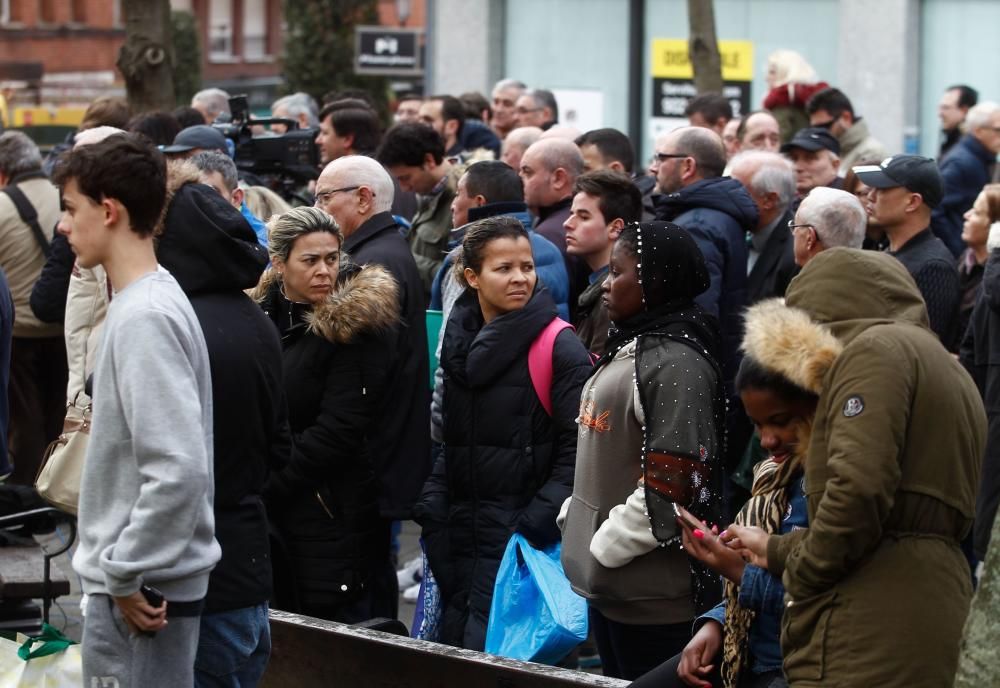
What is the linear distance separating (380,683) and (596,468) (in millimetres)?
1170

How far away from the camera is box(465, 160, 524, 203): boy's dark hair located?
735 centimetres

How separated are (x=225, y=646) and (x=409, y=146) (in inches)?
219

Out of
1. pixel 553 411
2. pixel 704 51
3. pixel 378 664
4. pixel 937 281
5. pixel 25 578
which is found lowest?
pixel 25 578

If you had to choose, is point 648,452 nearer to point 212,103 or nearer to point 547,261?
point 547,261

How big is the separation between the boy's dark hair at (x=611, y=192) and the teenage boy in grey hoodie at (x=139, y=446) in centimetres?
316

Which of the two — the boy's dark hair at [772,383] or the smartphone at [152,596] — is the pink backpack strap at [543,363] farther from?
the smartphone at [152,596]

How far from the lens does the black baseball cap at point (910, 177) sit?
6.99m

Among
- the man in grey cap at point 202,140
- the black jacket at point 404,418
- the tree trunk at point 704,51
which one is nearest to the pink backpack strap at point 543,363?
the black jacket at point 404,418

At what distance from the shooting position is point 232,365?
409 cm

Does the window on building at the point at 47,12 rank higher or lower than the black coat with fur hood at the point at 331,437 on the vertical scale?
higher

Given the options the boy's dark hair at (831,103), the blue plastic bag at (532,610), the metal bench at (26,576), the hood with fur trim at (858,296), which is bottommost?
the metal bench at (26,576)

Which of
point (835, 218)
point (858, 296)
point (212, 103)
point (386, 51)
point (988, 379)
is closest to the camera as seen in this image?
point (858, 296)

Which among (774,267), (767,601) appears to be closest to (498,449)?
(767,601)

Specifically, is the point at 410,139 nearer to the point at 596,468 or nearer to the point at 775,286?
the point at 775,286
